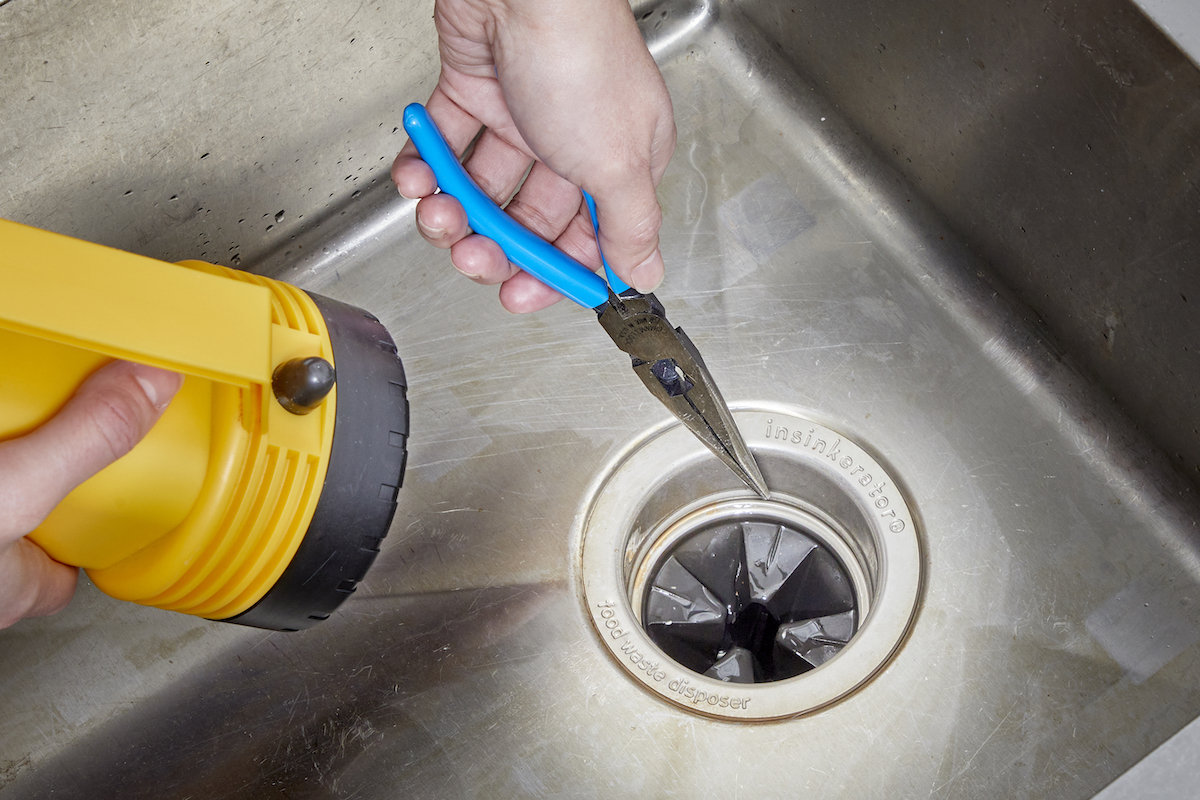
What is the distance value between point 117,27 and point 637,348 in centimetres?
43

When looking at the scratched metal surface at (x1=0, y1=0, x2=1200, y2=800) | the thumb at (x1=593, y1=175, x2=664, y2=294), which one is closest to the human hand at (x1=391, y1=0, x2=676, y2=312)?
the thumb at (x1=593, y1=175, x2=664, y2=294)

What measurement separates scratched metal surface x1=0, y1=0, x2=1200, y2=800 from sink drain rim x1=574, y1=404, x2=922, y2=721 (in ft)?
0.05

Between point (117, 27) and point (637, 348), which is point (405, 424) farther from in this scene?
point (117, 27)

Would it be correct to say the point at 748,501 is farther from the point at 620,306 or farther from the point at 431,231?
the point at 431,231

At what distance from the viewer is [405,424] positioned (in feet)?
1.93

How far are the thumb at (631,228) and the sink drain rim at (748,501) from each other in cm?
16

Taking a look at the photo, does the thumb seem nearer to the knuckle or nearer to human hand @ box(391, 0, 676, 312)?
human hand @ box(391, 0, 676, 312)

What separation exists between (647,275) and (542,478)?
0.20 m

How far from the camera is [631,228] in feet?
2.16

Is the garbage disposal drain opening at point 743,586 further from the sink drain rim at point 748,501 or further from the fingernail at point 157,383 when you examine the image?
the fingernail at point 157,383

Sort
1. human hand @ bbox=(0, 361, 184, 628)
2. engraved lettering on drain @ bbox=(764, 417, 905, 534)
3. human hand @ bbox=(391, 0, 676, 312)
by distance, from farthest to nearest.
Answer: engraved lettering on drain @ bbox=(764, 417, 905, 534) < human hand @ bbox=(391, 0, 676, 312) < human hand @ bbox=(0, 361, 184, 628)

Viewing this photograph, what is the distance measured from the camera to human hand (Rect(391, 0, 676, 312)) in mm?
626

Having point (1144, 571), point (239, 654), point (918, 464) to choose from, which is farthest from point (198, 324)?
point (1144, 571)

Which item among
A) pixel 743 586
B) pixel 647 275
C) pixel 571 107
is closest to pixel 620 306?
pixel 647 275
